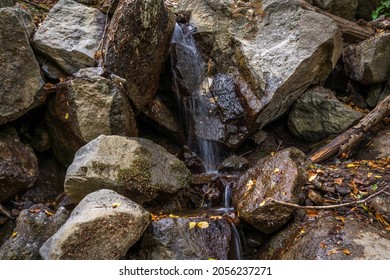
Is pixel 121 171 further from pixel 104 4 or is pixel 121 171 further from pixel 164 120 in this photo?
pixel 104 4

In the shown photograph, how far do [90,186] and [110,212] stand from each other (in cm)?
115

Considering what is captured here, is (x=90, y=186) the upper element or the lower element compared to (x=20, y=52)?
lower

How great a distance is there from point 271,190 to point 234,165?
190 centimetres

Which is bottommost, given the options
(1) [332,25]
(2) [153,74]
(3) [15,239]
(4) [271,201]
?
(3) [15,239]

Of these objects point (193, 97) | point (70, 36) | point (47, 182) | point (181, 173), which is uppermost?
point (70, 36)

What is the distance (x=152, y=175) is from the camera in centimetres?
431

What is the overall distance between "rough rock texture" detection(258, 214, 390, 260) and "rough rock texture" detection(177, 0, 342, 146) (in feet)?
9.31

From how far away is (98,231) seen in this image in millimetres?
2902

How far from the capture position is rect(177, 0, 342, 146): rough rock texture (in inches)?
227

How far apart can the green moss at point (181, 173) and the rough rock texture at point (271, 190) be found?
77 centimetres

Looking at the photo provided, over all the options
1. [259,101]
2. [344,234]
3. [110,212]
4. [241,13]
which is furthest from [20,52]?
[344,234]

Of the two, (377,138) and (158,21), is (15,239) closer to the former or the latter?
(158,21)

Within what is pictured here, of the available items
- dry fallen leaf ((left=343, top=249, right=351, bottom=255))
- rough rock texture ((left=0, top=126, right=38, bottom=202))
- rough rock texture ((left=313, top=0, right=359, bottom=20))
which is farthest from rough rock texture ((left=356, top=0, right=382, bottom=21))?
rough rock texture ((left=0, top=126, right=38, bottom=202))

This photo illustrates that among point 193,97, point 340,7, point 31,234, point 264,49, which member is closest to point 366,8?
point 340,7
